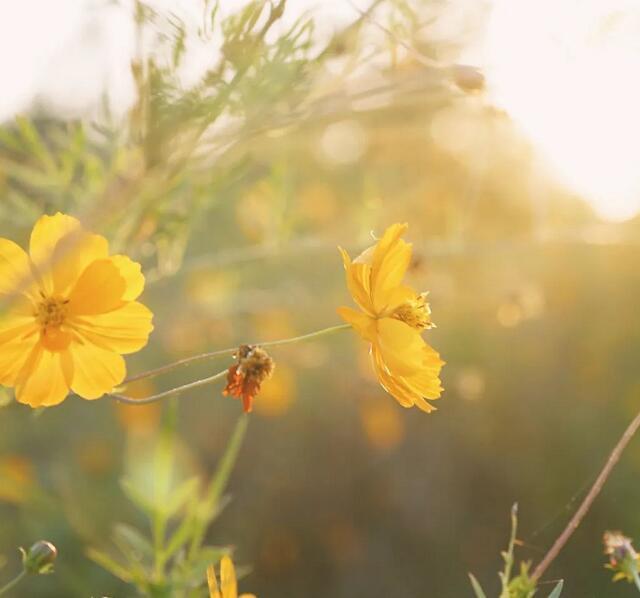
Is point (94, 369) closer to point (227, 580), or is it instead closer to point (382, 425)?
point (227, 580)

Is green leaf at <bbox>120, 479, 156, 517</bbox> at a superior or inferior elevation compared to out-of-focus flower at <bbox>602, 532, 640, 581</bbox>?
inferior

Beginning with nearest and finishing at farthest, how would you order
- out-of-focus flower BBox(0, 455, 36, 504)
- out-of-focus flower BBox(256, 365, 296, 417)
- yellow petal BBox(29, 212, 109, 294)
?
yellow petal BBox(29, 212, 109, 294), out-of-focus flower BBox(0, 455, 36, 504), out-of-focus flower BBox(256, 365, 296, 417)

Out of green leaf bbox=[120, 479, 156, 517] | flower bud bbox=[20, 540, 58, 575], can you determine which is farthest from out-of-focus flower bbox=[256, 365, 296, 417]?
flower bud bbox=[20, 540, 58, 575]

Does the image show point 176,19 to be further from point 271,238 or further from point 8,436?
point 8,436

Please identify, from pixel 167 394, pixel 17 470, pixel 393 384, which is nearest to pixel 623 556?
pixel 393 384

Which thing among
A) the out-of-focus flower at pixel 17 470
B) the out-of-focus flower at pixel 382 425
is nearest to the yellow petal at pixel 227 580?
the out-of-focus flower at pixel 17 470

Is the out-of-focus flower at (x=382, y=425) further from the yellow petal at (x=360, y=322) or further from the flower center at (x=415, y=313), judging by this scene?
the yellow petal at (x=360, y=322)

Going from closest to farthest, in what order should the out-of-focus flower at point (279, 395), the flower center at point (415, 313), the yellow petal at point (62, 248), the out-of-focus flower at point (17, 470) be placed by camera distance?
1. the yellow petal at point (62, 248)
2. the flower center at point (415, 313)
3. the out-of-focus flower at point (17, 470)
4. the out-of-focus flower at point (279, 395)

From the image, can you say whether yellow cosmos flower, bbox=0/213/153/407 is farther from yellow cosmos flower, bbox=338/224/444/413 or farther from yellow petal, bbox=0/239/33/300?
yellow cosmos flower, bbox=338/224/444/413
